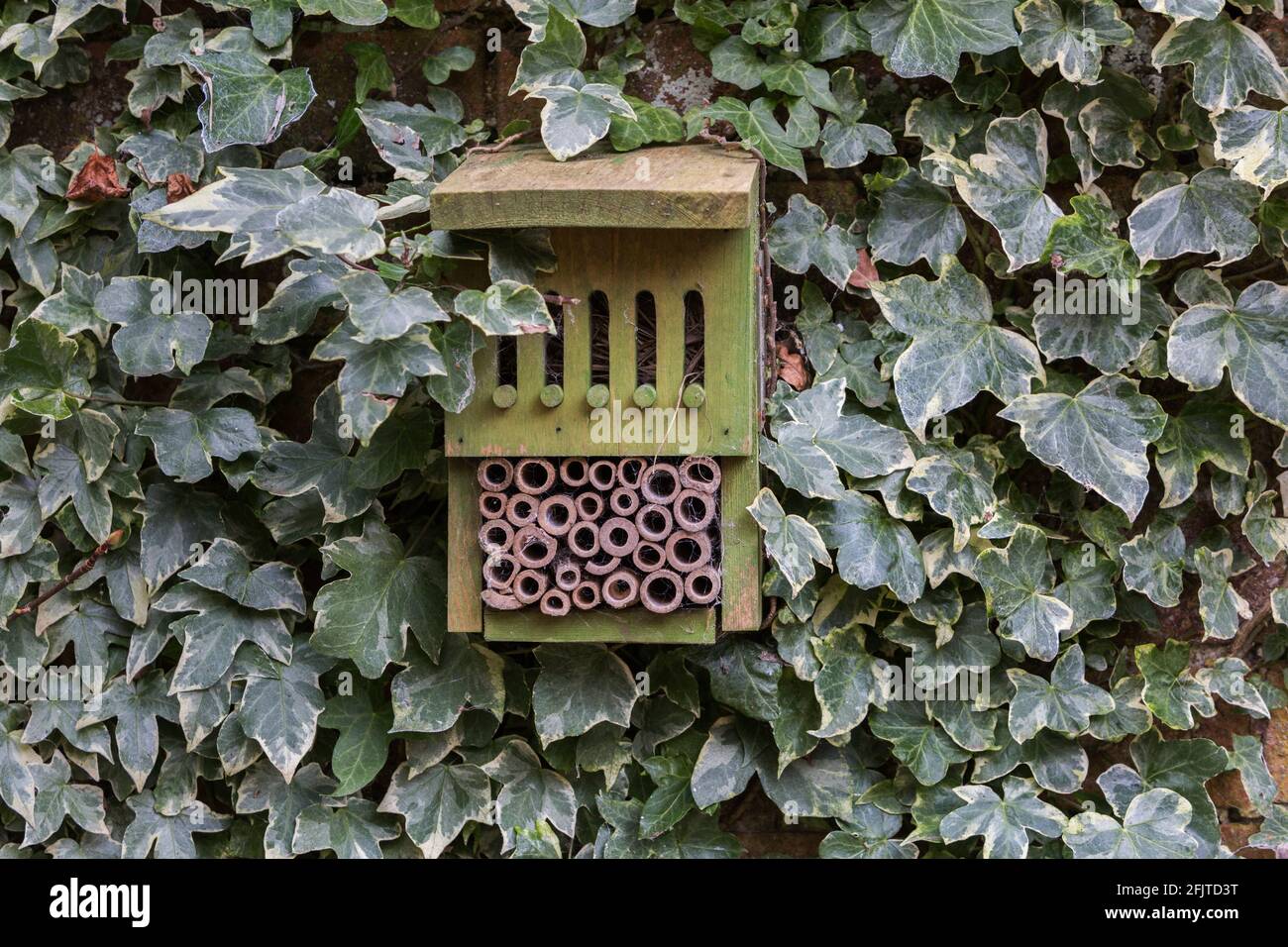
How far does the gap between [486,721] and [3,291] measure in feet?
3.19

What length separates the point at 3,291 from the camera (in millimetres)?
1715

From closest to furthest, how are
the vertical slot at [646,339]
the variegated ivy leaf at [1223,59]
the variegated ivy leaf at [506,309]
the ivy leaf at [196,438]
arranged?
the variegated ivy leaf at [506,309]
the vertical slot at [646,339]
the variegated ivy leaf at [1223,59]
the ivy leaf at [196,438]

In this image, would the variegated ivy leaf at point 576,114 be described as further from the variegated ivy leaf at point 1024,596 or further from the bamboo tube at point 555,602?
the variegated ivy leaf at point 1024,596

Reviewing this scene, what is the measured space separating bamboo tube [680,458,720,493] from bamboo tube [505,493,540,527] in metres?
0.17

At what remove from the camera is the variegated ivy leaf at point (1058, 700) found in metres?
1.55

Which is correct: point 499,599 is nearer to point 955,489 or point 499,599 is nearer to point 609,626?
point 609,626

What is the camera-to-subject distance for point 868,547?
1.51 metres

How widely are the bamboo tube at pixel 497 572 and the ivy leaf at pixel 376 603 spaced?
0.25 m

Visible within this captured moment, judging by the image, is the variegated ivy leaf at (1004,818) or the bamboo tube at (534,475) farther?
the variegated ivy leaf at (1004,818)

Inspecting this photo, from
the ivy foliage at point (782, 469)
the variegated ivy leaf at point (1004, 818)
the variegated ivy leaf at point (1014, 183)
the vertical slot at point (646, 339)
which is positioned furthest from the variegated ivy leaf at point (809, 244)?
the variegated ivy leaf at point (1004, 818)

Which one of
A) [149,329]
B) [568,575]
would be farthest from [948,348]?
[149,329]

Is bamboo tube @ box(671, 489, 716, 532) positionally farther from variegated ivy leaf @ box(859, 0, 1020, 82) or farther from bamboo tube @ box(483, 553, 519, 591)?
variegated ivy leaf @ box(859, 0, 1020, 82)

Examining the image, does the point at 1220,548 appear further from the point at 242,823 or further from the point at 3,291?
the point at 3,291

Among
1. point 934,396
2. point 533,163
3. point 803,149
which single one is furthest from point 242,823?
point 803,149
